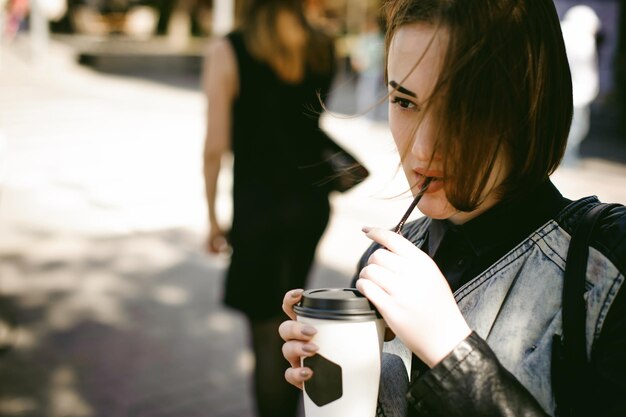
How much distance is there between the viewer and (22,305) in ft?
15.9

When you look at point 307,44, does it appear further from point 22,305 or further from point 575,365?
point 22,305

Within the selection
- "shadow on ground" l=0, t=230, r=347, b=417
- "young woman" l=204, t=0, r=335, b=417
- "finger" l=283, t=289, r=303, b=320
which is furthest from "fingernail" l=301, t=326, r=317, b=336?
"shadow on ground" l=0, t=230, r=347, b=417

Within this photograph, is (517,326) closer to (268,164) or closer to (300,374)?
(300,374)

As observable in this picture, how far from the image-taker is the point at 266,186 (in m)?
2.85

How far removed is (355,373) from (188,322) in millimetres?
3850

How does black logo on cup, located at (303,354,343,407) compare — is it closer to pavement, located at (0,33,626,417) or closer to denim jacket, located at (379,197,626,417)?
denim jacket, located at (379,197,626,417)

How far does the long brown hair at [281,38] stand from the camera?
2.83 metres

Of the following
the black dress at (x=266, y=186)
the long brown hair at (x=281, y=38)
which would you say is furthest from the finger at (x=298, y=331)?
the long brown hair at (x=281, y=38)

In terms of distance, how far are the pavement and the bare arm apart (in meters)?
0.50

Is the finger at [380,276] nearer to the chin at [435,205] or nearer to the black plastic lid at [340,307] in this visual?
the black plastic lid at [340,307]

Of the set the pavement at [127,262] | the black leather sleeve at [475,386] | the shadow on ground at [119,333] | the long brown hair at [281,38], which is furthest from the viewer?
the pavement at [127,262]

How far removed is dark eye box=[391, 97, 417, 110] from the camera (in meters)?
1.16

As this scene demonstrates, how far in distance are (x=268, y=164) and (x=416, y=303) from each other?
74.6 inches

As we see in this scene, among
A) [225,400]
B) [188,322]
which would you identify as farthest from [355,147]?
[225,400]
